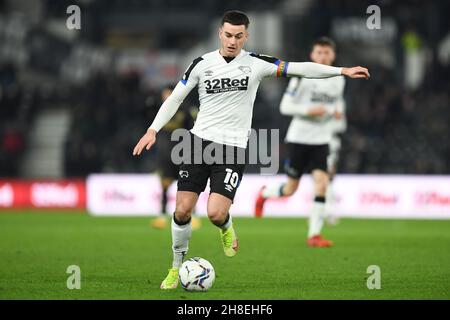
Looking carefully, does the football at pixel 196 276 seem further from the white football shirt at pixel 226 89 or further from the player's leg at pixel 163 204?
the player's leg at pixel 163 204

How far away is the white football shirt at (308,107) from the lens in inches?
529

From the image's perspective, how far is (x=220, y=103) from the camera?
9.23 meters

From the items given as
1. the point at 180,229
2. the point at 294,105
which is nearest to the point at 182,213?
the point at 180,229

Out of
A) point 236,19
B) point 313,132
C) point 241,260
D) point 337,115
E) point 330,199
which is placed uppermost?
point 236,19

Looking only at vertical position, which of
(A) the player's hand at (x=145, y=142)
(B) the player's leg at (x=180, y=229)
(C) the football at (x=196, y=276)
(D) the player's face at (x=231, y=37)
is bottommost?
(C) the football at (x=196, y=276)

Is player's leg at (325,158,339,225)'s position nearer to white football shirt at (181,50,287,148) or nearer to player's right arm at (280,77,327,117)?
player's right arm at (280,77,327,117)

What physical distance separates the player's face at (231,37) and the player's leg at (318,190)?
4.48m

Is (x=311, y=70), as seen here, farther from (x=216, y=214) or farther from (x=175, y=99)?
(x=216, y=214)

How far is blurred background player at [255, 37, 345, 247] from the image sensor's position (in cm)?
1335

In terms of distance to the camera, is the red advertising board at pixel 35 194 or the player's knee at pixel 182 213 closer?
the player's knee at pixel 182 213

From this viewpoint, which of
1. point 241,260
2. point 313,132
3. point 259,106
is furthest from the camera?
point 259,106

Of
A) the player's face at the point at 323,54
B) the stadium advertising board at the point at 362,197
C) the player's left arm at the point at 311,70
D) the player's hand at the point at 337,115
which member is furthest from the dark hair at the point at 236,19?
the stadium advertising board at the point at 362,197

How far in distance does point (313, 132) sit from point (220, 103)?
14.9 ft

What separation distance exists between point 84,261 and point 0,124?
52.4 feet
